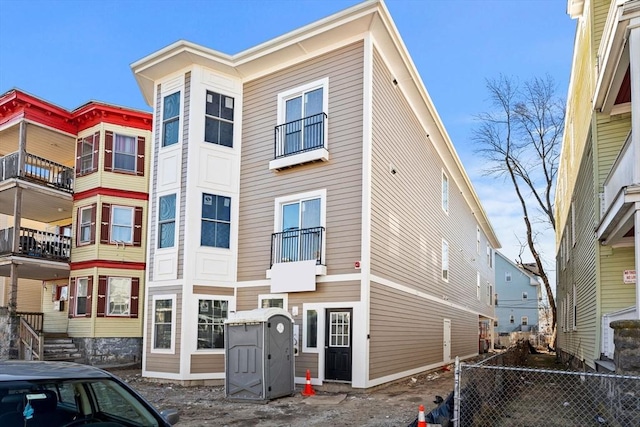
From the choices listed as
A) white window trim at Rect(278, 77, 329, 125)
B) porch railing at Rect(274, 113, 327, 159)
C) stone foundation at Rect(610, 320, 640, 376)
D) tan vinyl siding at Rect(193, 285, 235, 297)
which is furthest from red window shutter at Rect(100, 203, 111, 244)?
stone foundation at Rect(610, 320, 640, 376)

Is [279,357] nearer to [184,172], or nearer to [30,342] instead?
[184,172]

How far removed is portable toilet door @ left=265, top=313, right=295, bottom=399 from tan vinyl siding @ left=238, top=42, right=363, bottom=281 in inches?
80.6

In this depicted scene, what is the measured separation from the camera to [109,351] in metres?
18.1

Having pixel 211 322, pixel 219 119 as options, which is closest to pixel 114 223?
pixel 219 119

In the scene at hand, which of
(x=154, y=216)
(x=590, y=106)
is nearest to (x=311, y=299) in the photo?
(x=154, y=216)

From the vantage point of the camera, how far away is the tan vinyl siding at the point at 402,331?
12.9 meters

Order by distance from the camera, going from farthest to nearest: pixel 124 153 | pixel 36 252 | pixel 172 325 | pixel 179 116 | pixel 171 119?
1. pixel 124 153
2. pixel 36 252
3. pixel 171 119
4. pixel 179 116
5. pixel 172 325

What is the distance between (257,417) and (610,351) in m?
7.09

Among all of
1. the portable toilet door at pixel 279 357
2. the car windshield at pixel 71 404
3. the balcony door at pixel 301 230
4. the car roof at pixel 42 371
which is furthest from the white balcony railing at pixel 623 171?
the car roof at pixel 42 371

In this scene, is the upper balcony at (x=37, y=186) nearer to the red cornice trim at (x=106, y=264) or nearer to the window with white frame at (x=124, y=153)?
the window with white frame at (x=124, y=153)

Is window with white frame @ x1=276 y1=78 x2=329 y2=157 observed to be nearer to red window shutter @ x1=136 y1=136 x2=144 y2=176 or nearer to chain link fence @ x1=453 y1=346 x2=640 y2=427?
chain link fence @ x1=453 y1=346 x2=640 y2=427

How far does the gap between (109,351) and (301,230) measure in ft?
30.1

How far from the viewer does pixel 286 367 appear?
37.8ft

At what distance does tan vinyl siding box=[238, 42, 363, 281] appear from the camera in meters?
13.0
